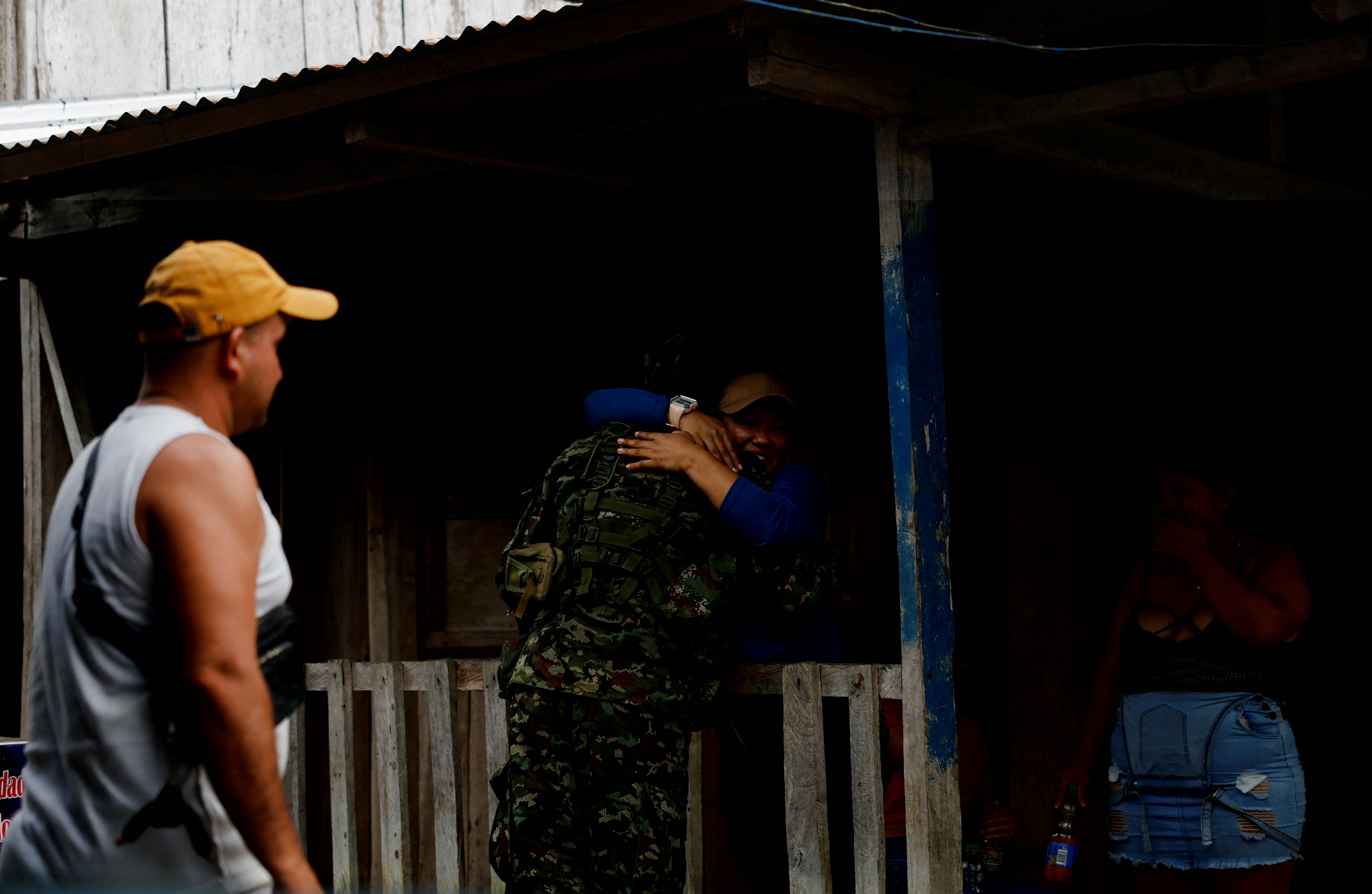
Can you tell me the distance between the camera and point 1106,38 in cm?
516

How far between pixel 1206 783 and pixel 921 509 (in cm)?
133

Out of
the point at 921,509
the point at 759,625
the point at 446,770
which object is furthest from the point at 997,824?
the point at 446,770

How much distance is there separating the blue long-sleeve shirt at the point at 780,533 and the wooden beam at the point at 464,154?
2.89ft

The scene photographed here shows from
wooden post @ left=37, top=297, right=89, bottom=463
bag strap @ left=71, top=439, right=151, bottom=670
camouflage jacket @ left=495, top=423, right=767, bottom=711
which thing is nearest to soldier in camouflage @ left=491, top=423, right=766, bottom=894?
camouflage jacket @ left=495, top=423, right=767, bottom=711

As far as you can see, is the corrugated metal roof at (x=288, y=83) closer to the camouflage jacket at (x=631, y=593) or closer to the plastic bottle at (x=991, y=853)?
the camouflage jacket at (x=631, y=593)

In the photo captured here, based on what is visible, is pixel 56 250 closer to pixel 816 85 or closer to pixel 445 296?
pixel 445 296

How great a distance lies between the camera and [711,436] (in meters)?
4.50

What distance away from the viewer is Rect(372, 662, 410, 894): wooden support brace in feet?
17.6

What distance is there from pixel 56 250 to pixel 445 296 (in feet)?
5.75

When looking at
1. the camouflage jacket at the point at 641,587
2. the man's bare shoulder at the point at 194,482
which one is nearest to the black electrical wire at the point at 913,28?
the camouflage jacket at the point at 641,587

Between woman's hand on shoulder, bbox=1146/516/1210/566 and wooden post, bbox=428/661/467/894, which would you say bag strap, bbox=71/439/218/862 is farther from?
woman's hand on shoulder, bbox=1146/516/1210/566

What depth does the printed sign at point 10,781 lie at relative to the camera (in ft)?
17.8

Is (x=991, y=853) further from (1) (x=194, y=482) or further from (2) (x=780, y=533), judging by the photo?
(1) (x=194, y=482)

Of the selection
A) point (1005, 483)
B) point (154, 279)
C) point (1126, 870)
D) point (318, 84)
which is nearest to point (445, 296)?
point (318, 84)
